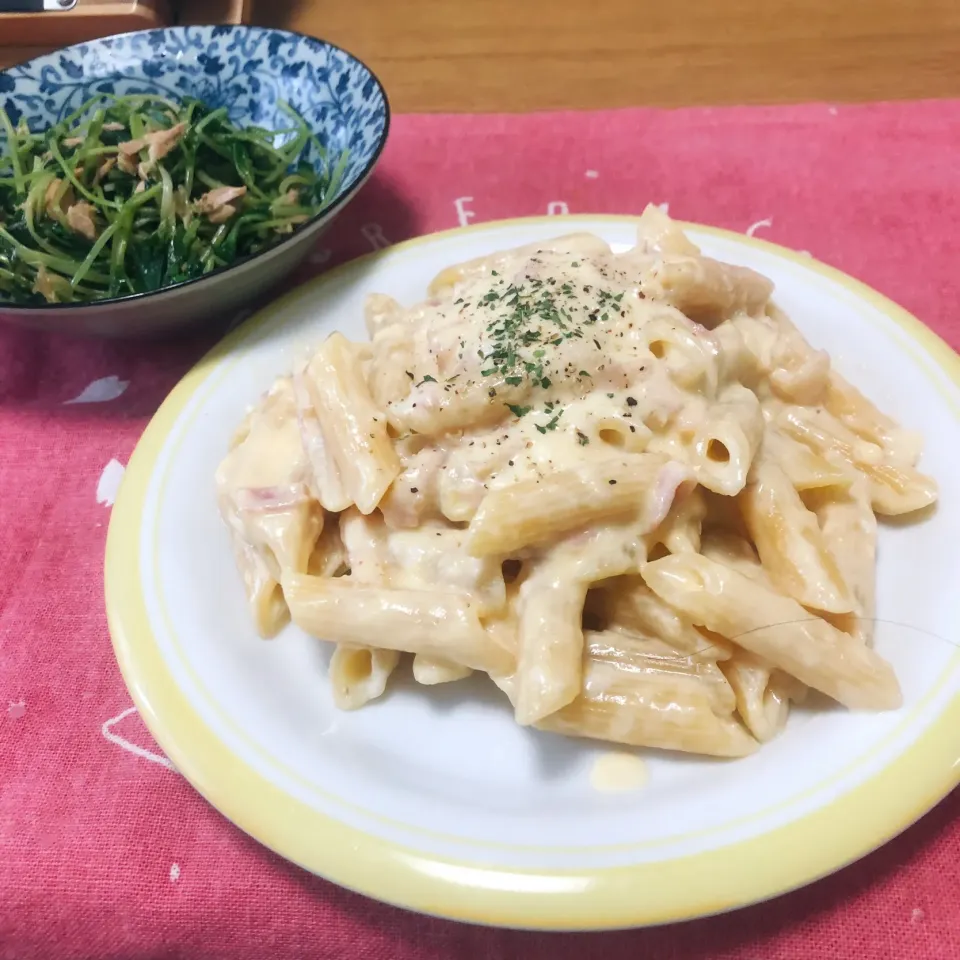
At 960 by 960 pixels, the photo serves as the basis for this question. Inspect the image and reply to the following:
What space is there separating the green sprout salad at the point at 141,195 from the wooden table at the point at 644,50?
2.23ft

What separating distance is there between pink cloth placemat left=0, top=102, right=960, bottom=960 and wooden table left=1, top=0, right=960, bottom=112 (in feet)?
0.71

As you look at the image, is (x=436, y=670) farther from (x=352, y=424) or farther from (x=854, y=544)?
(x=854, y=544)

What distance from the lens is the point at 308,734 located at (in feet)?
3.90

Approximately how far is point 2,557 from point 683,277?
134 cm

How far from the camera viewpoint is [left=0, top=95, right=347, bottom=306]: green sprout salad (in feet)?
6.05

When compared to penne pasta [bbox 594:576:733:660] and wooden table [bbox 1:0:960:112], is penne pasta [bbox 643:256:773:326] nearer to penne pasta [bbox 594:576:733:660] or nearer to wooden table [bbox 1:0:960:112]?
penne pasta [bbox 594:576:733:660]

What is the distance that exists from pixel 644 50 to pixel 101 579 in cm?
230

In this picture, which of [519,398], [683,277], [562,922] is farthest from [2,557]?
[683,277]

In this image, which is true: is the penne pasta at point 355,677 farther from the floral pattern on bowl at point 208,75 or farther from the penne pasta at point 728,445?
the floral pattern on bowl at point 208,75

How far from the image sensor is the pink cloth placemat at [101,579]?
43.3 inches

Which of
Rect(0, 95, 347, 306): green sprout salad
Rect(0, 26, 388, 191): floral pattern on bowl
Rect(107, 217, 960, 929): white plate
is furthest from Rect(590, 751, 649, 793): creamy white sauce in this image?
Rect(0, 26, 388, 191): floral pattern on bowl

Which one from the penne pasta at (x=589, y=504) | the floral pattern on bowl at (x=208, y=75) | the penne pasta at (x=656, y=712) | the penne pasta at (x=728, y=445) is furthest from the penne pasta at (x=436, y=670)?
the floral pattern on bowl at (x=208, y=75)

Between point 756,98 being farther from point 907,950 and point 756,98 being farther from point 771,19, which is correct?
point 907,950

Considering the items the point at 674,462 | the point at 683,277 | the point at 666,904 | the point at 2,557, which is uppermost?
the point at 683,277
